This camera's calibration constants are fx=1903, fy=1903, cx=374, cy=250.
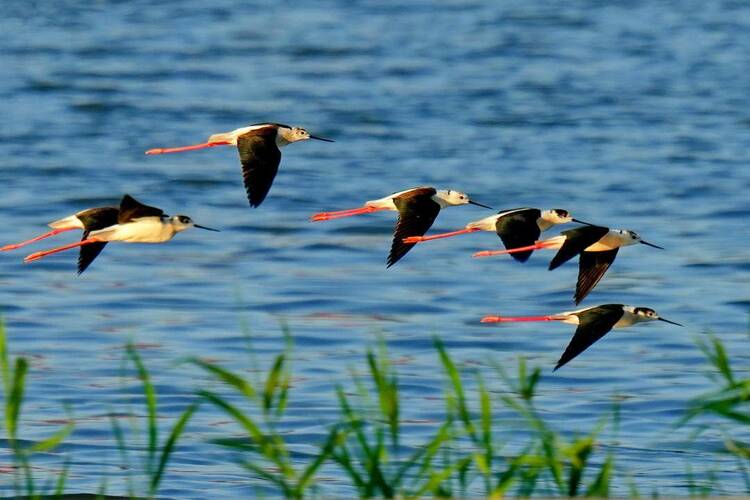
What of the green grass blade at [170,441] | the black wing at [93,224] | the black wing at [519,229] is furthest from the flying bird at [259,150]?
the green grass blade at [170,441]

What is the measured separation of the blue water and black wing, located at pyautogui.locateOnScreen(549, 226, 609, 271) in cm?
139

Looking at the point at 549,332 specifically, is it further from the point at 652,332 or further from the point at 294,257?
the point at 294,257

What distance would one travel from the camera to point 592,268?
690 centimetres

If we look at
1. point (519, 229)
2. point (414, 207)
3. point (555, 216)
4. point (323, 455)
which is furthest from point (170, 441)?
point (555, 216)

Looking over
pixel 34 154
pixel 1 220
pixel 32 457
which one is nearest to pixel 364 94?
pixel 34 154

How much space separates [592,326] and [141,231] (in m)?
1.59

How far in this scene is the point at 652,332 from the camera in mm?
12875

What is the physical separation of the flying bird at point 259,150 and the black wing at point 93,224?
296mm

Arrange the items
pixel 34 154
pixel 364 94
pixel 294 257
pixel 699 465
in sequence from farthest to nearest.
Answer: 1. pixel 364 94
2. pixel 34 154
3. pixel 294 257
4. pixel 699 465

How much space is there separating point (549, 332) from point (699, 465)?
11.7 feet

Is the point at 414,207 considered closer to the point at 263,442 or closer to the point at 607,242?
the point at 607,242

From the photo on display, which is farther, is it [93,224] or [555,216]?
[555,216]

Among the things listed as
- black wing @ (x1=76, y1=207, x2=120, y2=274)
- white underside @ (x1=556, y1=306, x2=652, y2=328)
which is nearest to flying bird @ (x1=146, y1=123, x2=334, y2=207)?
black wing @ (x1=76, y1=207, x2=120, y2=274)

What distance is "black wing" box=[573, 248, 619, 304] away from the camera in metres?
→ 6.68
